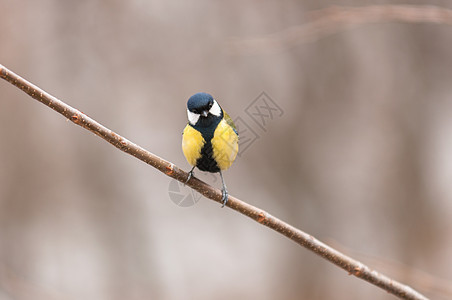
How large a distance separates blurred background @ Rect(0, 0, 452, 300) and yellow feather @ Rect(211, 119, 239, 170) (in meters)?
1.56

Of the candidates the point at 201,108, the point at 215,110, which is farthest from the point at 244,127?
the point at 201,108

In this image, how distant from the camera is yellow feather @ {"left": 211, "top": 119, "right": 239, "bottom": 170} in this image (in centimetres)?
134

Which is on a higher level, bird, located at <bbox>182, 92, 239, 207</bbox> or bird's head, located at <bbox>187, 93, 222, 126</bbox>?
bird's head, located at <bbox>187, 93, 222, 126</bbox>

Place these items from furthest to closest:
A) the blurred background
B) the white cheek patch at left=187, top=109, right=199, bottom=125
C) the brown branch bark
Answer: the blurred background, the white cheek patch at left=187, top=109, right=199, bottom=125, the brown branch bark

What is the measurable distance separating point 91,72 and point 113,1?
1.56 ft

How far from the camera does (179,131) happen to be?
3.46m

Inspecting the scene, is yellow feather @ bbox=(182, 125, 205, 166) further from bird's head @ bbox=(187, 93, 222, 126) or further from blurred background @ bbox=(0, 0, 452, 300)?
blurred background @ bbox=(0, 0, 452, 300)

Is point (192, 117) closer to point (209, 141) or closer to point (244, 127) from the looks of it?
point (209, 141)

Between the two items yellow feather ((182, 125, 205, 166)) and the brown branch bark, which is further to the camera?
Result: yellow feather ((182, 125, 205, 166))

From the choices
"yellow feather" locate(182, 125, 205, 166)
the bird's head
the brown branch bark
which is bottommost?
the brown branch bark

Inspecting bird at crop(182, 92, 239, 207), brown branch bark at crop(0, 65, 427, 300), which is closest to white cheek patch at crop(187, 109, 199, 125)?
bird at crop(182, 92, 239, 207)

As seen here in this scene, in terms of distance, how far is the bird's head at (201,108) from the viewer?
1224 mm

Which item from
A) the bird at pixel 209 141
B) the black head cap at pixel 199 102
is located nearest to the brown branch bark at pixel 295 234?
the bird at pixel 209 141

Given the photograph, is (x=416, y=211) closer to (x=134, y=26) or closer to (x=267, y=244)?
(x=267, y=244)
